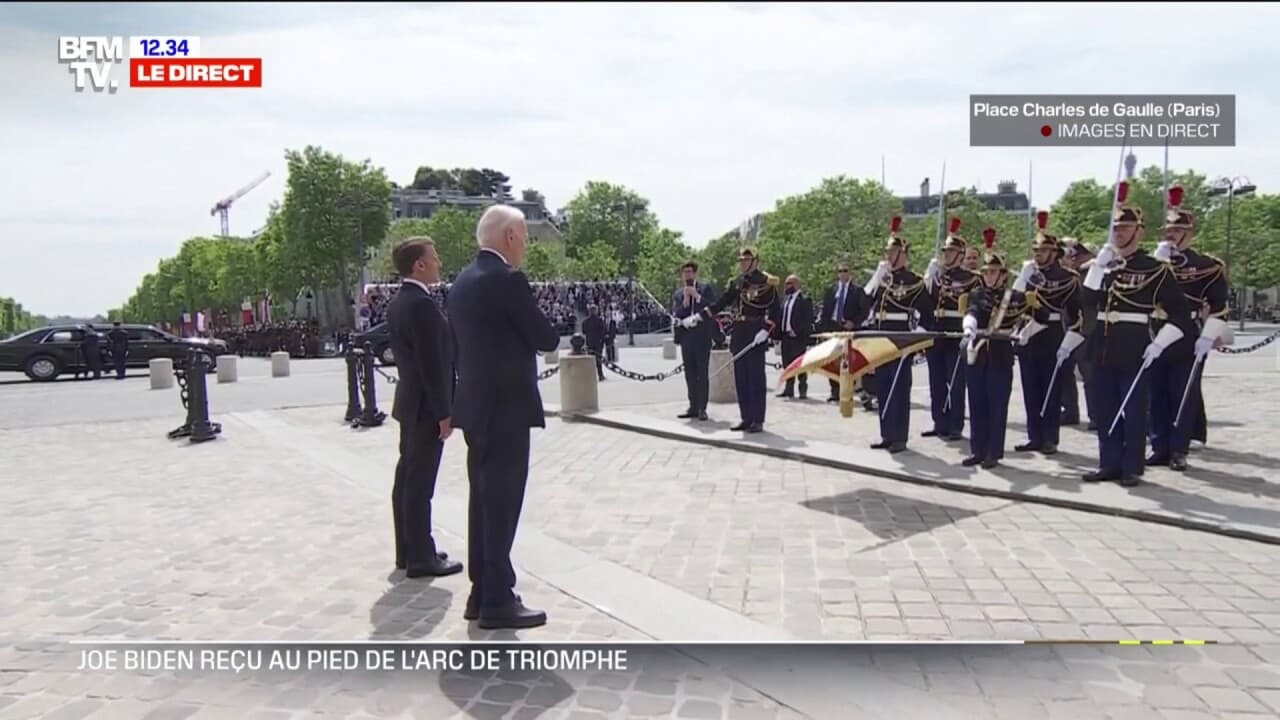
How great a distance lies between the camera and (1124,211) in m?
6.98

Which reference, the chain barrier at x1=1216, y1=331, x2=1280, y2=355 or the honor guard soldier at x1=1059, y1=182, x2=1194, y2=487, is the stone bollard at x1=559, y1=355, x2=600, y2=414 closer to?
the honor guard soldier at x1=1059, y1=182, x2=1194, y2=487

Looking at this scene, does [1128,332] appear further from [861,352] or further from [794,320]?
[794,320]

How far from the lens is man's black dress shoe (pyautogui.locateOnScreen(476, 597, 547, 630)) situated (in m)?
4.33

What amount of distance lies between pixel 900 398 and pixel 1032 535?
3.04 m

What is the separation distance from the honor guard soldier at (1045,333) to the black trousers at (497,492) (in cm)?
558

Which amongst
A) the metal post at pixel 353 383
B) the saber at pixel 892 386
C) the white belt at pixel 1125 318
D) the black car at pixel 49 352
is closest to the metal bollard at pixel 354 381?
the metal post at pixel 353 383

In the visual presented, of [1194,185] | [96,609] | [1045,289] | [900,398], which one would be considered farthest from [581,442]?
[1194,185]

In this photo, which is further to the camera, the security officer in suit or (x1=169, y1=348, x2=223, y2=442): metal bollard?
Answer: (x1=169, y1=348, x2=223, y2=442): metal bollard

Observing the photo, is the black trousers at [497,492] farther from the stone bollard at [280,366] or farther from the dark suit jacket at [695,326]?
the stone bollard at [280,366]

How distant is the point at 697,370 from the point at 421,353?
6888 millimetres

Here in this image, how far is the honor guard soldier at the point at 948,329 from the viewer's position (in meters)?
8.92

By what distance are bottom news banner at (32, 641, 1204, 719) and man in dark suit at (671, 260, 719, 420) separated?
739 centimetres

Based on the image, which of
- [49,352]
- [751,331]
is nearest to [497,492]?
[751,331]

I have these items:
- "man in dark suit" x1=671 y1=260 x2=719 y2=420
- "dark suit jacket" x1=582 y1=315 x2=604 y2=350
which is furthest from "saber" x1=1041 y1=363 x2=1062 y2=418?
"dark suit jacket" x1=582 y1=315 x2=604 y2=350
